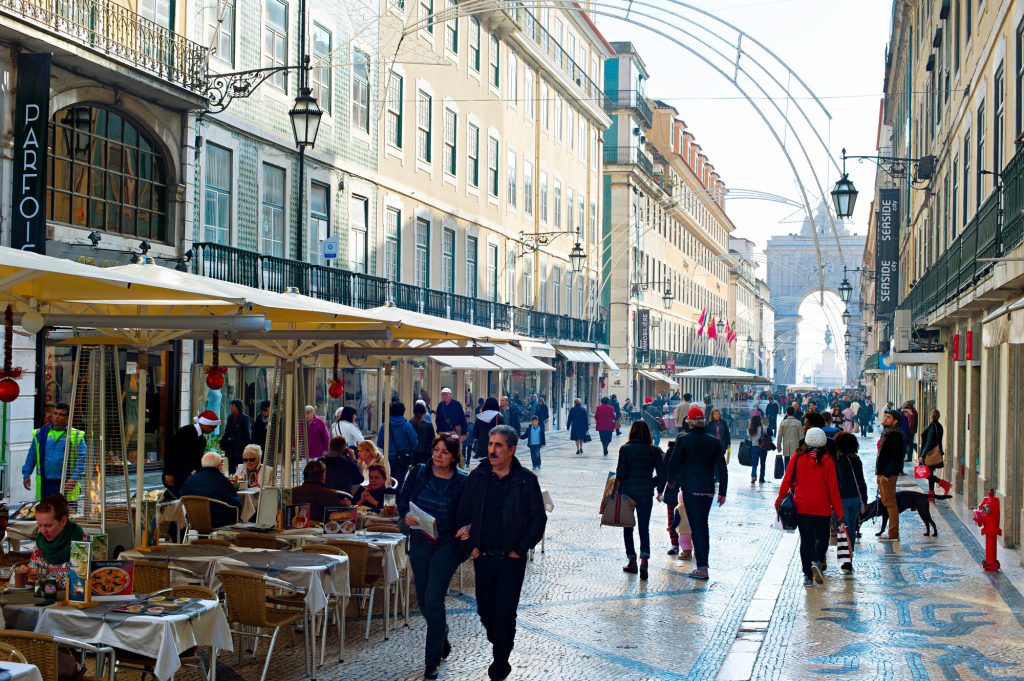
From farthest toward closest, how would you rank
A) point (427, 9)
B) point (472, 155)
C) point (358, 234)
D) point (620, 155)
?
point (620, 155), point (472, 155), point (427, 9), point (358, 234)

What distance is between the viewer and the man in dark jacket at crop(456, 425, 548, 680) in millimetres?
7945

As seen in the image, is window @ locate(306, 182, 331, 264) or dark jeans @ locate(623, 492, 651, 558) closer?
dark jeans @ locate(623, 492, 651, 558)

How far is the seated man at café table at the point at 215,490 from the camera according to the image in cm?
1126

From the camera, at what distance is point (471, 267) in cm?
3772

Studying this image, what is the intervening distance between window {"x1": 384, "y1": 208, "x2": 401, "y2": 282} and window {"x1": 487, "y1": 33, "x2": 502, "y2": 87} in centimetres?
919

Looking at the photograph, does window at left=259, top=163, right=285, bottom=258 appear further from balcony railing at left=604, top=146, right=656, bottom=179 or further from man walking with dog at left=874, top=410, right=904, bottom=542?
balcony railing at left=604, top=146, right=656, bottom=179

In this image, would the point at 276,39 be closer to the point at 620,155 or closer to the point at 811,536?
the point at 811,536

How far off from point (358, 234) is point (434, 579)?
2130 cm

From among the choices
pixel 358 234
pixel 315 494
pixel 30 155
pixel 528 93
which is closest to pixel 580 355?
pixel 528 93

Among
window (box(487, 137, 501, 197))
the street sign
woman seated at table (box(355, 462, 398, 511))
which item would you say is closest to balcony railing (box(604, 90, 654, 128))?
window (box(487, 137, 501, 197))

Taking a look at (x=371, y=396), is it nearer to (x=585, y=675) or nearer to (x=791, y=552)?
(x=791, y=552)

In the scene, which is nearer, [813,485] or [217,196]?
[813,485]

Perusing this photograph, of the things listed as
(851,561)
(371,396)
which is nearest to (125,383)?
(371,396)

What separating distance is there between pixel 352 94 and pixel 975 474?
629 inches
